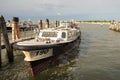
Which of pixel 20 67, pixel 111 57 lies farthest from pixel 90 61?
pixel 20 67

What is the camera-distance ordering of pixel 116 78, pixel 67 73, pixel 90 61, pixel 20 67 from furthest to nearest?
1. pixel 90 61
2. pixel 20 67
3. pixel 67 73
4. pixel 116 78

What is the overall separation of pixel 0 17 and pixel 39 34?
16.1 feet

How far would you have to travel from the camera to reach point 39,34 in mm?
23516

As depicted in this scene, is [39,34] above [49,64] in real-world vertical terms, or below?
above

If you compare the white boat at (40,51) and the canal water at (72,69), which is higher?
the white boat at (40,51)

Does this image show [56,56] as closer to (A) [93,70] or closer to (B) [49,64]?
(B) [49,64]

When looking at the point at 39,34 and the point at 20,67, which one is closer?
the point at 20,67

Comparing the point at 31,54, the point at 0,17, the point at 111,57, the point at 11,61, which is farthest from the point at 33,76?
the point at 111,57

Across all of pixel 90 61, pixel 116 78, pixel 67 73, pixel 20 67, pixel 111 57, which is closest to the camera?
pixel 116 78

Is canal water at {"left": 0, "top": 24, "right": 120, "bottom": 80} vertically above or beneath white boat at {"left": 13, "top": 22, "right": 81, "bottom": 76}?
beneath

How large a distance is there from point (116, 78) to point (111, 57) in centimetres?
783

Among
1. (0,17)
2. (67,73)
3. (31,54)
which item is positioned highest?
(0,17)

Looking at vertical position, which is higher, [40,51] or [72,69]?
[40,51]

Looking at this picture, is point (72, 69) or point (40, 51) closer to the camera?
point (40, 51)
